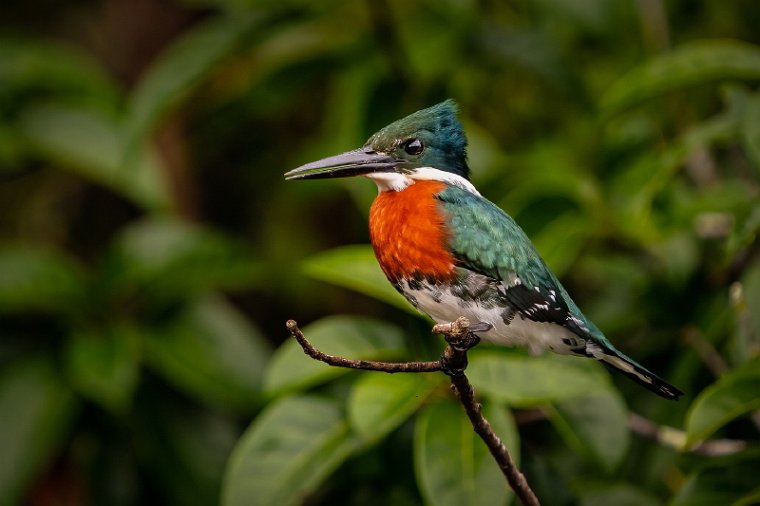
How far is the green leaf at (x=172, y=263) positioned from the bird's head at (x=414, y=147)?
5.54 feet

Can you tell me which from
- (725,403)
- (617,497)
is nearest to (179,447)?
(617,497)

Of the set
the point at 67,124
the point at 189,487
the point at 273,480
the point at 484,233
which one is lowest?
the point at 189,487

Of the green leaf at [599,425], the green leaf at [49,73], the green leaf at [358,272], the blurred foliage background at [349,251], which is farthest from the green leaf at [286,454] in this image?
the green leaf at [49,73]

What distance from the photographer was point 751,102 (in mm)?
2422

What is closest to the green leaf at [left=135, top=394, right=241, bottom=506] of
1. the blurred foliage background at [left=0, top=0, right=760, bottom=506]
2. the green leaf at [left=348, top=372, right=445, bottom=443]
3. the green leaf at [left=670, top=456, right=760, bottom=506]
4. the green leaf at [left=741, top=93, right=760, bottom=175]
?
the blurred foliage background at [left=0, top=0, right=760, bottom=506]

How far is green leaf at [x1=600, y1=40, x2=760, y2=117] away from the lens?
8.38ft

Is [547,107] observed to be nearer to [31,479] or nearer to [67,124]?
[67,124]

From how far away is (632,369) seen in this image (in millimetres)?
1562

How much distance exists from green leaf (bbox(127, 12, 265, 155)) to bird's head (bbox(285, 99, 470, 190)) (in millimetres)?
1473

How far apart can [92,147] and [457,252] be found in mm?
2231

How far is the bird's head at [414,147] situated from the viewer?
1549 mm

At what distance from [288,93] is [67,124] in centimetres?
84

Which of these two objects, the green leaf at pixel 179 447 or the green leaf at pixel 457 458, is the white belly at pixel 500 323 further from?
the green leaf at pixel 179 447

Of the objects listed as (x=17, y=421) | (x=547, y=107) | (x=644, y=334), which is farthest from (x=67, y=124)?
(x=644, y=334)
